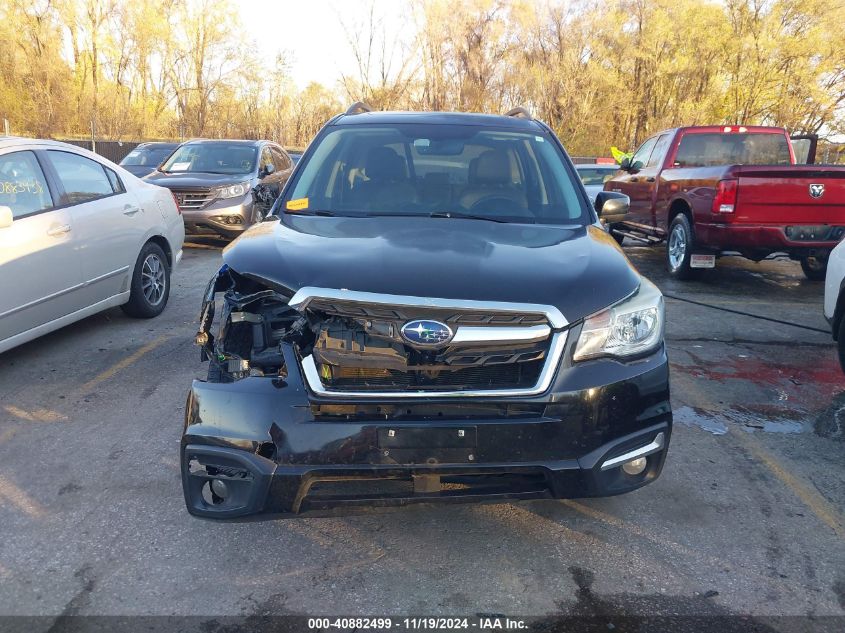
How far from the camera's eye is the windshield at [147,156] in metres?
16.1

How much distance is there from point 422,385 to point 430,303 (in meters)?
0.30

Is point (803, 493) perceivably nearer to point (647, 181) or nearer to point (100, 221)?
point (100, 221)

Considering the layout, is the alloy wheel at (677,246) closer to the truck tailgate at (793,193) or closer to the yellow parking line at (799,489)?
the truck tailgate at (793,193)

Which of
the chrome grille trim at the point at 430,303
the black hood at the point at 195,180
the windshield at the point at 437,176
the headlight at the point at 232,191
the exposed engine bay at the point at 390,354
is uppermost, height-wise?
the windshield at the point at 437,176

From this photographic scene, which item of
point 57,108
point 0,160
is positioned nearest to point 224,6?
point 57,108

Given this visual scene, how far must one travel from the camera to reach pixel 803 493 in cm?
367

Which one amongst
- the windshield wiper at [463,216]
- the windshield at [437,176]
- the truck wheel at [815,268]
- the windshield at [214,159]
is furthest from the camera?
the windshield at [214,159]

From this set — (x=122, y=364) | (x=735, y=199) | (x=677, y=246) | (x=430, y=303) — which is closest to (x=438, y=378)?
(x=430, y=303)

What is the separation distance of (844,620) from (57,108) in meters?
41.4

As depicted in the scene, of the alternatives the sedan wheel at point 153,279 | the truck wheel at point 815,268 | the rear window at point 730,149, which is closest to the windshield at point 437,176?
the sedan wheel at point 153,279

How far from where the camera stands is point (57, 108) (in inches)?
1458

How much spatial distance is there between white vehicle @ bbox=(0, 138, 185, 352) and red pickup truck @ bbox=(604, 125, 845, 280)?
19.8ft

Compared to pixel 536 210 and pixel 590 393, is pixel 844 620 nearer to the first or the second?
pixel 590 393

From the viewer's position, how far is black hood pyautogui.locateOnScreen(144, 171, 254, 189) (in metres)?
11.2
